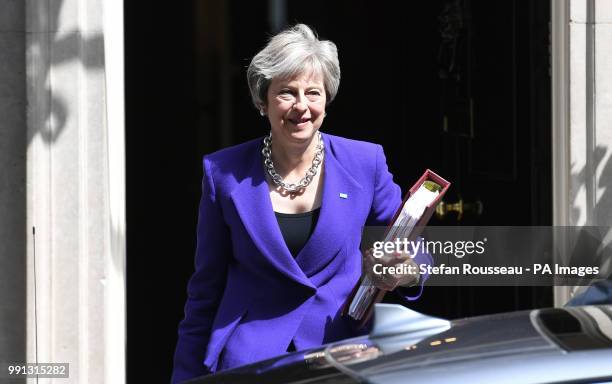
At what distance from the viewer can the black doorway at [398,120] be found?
616 cm

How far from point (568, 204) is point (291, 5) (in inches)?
262

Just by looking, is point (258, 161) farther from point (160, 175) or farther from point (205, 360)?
point (160, 175)

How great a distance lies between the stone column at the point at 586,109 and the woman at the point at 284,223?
190cm

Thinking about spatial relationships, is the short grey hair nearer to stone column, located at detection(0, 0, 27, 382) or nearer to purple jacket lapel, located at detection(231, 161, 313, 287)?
purple jacket lapel, located at detection(231, 161, 313, 287)

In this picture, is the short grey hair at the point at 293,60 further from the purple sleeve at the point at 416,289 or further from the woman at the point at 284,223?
the purple sleeve at the point at 416,289

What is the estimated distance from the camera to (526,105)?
6102 millimetres

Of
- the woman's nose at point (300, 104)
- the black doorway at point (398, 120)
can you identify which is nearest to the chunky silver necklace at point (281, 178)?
the woman's nose at point (300, 104)

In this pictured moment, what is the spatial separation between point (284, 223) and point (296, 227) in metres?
0.04

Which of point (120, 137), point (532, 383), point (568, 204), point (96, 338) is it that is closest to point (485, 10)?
point (568, 204)

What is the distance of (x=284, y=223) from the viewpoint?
3.66 metres

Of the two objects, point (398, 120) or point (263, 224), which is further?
point (398, 120)

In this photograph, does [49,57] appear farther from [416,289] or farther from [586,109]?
[586,109]

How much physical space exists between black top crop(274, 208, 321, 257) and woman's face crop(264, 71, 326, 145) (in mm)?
242

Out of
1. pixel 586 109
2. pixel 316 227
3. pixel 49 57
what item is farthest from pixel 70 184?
pixel 586 109
